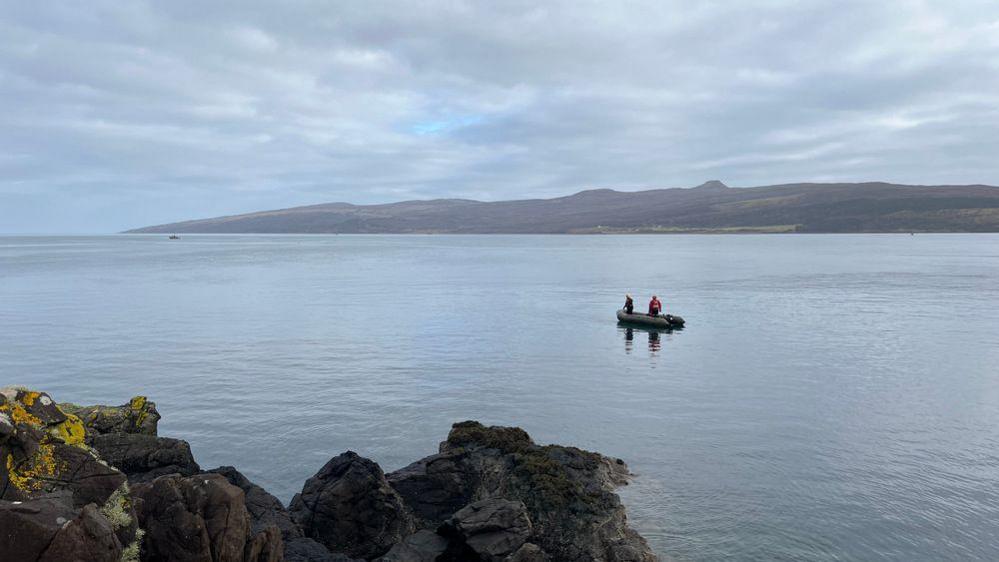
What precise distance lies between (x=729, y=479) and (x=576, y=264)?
143753 mm

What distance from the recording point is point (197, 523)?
13.6 meters

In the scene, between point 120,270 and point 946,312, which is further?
point 120,270

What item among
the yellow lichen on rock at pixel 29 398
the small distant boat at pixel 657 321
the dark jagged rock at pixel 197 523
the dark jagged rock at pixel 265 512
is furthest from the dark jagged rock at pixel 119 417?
the small distant boat at pixel 657 321

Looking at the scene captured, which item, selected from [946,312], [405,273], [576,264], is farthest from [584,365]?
[576,264]

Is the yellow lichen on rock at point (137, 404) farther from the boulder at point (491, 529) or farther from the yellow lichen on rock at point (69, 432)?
the boulder at point (491, 529)

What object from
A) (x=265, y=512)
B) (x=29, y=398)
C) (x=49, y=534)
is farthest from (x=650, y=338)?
(x=49, y=534)

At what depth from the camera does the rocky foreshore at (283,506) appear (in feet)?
41.9

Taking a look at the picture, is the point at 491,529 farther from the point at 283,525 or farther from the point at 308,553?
the point at 283,525

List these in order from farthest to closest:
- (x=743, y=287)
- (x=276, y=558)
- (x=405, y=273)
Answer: (x=405, y=273) < (x=743, y=287) < (x=276, y=558)

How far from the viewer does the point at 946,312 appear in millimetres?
76562

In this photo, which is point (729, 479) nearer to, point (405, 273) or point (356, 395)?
point (356, 395)

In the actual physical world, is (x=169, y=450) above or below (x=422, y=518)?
above

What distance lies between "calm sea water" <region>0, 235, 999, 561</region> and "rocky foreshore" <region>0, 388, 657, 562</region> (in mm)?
3549

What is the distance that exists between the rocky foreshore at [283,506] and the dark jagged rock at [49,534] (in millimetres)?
18
